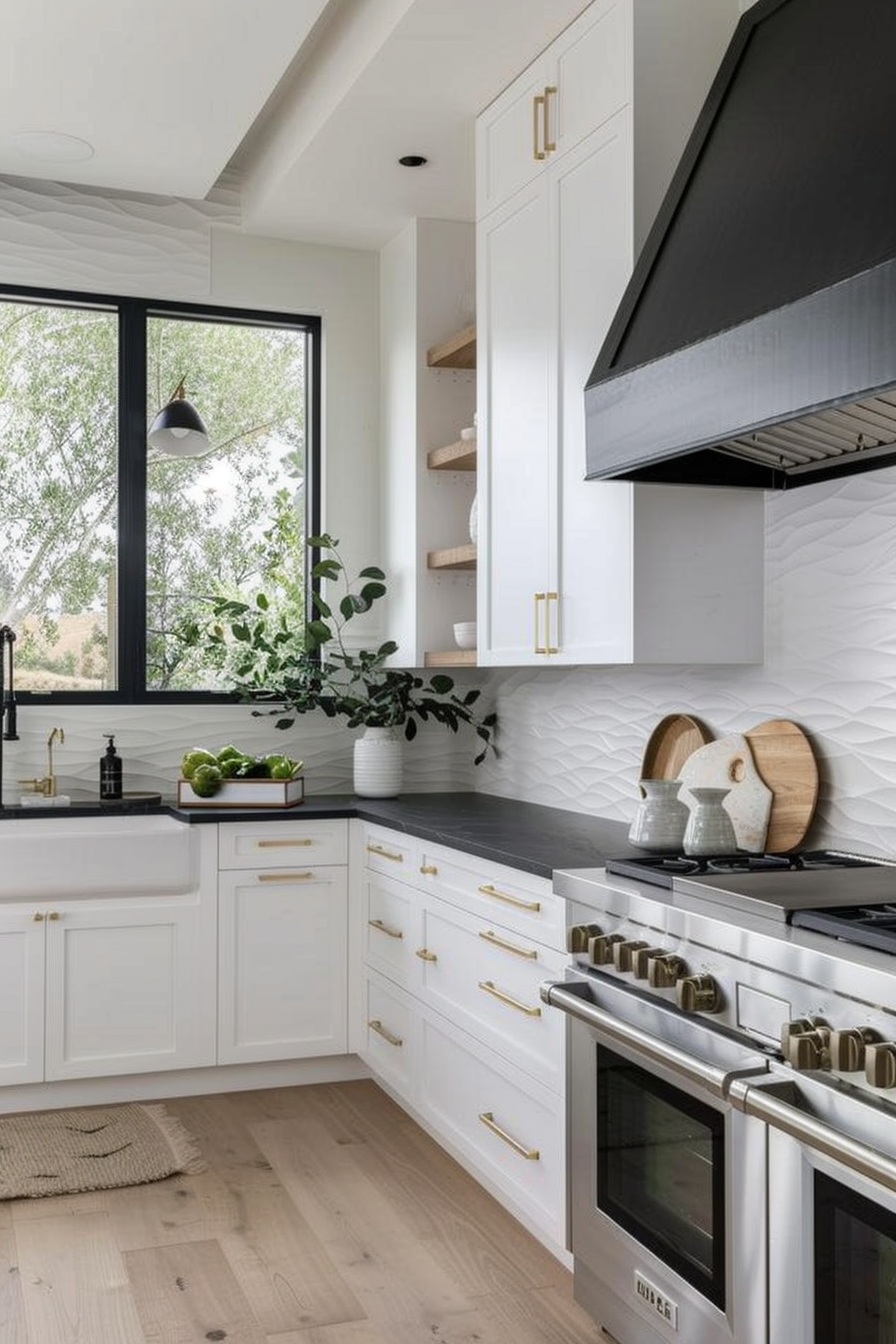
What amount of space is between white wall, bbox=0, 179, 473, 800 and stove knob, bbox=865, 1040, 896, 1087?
3001mm

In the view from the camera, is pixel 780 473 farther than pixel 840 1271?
Yes

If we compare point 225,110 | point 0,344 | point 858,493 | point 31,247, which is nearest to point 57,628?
point 0,344

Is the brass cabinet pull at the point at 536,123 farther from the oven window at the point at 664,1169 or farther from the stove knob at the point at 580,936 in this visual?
the oven window at the point at 664,1169

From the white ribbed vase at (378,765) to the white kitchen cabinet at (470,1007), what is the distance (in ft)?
1.03

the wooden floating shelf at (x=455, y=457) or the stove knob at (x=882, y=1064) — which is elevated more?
the wooden floating shelf at (x=455, y=457)

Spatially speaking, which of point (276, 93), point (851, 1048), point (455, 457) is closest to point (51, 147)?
point (276, 93)

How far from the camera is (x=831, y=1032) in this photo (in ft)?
5.73

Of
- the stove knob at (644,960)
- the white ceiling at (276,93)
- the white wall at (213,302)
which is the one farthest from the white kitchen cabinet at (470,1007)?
the white ceiling at (276,93)

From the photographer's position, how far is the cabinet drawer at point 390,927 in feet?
11.6

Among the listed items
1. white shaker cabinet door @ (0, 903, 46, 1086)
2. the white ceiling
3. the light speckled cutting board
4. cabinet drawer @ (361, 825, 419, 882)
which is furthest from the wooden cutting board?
white shaker cabinet door @ (0, 903, 46, 1086)

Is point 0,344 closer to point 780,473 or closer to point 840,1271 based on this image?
point 780,473

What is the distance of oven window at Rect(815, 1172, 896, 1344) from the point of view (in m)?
1.65

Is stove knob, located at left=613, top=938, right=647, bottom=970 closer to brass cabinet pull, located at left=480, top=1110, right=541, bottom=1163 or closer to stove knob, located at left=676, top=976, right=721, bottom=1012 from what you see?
stove knob, located at left=676, top=976, right=721, bottom=1012

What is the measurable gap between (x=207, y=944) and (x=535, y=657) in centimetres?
135
